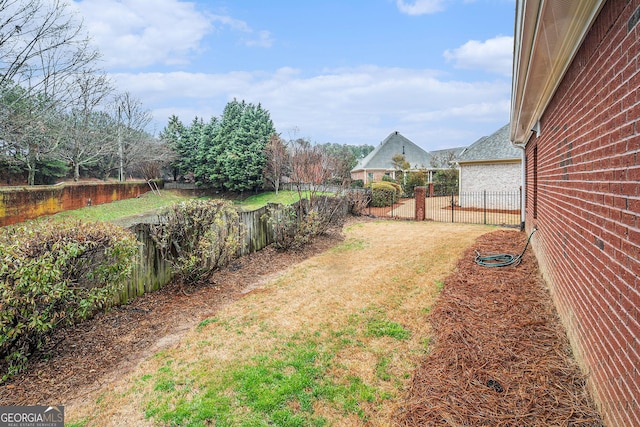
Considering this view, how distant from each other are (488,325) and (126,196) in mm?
27379

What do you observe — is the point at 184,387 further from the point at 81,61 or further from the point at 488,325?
the point at 81,61

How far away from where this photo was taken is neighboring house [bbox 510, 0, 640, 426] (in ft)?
5.58

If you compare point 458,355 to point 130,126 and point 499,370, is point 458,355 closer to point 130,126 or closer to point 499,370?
point 499,370

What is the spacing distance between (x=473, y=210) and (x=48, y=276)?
1789 centimetres

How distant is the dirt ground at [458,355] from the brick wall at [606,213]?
30cm

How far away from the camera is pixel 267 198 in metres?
27.5

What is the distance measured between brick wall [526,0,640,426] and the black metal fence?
11.6 meters

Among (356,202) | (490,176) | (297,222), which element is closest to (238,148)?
(356,202)

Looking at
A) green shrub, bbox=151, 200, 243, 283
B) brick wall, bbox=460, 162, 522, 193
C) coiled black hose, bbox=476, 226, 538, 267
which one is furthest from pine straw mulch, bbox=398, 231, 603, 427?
brick wall, bbox=460, 162, 522, 193

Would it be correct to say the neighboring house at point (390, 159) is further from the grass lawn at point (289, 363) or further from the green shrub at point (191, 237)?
the grass lawn at point (289, 363)

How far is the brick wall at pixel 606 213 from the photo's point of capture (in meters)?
1.68

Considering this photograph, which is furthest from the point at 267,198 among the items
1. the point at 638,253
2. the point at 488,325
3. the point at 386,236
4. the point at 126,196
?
the point at 638,253

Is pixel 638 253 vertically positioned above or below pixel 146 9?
below

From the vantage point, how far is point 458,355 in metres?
3.23
